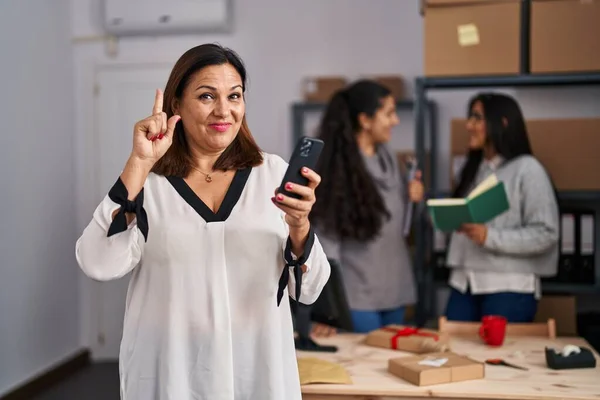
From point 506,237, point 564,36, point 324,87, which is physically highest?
point 564,36

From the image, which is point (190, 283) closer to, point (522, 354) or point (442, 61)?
point (522, 354)

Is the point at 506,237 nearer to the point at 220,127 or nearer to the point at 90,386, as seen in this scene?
the point at 220,127

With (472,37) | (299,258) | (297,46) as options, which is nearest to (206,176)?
(299,258)

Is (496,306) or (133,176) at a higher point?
(133,176)

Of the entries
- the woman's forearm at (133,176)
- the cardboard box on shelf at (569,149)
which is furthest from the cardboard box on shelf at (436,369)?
the cardboard box on shelf at (569,149)

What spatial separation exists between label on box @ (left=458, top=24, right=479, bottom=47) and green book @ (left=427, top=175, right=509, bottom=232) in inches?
28.3

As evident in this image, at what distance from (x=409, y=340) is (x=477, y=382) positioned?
37cm

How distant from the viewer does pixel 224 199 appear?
1.52 m

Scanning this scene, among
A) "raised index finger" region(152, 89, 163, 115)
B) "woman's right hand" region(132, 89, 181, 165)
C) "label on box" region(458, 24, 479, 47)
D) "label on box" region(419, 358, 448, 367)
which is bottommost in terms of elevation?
"label on box" region(419, 358, 448, 367)

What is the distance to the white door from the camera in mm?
4672

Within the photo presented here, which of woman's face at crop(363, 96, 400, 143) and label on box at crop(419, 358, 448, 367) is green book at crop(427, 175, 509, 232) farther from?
label on box at crop(419, 358, 448, 367)

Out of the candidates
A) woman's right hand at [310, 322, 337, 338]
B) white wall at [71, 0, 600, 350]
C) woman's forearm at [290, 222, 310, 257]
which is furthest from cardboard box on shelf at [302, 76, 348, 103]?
woman's forearm at [290, 222, 310, 257]

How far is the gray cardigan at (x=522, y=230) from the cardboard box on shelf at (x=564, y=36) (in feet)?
1.63

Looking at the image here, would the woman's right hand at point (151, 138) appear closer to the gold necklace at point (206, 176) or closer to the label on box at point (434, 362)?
the gold necklace at point (206, 176)
